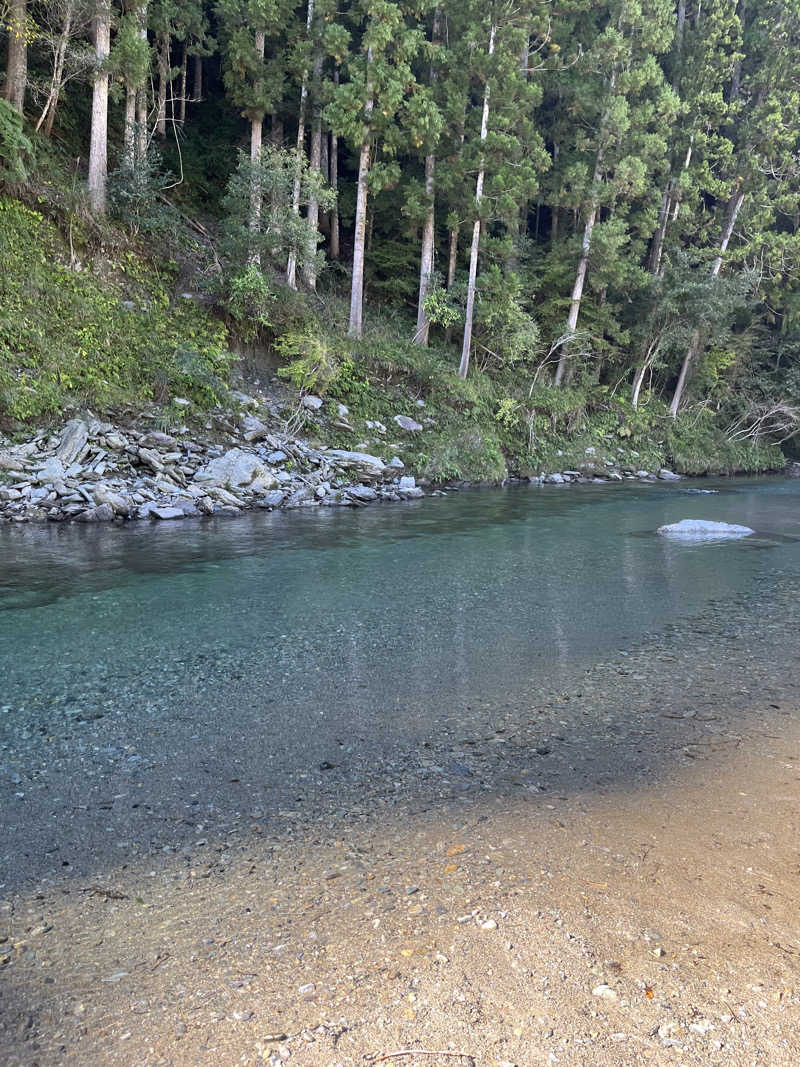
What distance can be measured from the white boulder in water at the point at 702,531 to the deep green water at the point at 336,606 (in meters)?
0.44

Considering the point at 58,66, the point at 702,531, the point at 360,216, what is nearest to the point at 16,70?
the point at 58,66

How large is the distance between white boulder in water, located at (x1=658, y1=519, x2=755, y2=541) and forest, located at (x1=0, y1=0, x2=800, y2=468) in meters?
9.90

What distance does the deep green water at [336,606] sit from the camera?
4.64 metres

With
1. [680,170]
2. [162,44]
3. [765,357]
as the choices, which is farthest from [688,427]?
[162,44]

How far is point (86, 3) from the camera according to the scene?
49.6ft

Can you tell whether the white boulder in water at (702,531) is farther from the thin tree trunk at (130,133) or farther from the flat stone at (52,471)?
the thin tree trunk at (130,133)

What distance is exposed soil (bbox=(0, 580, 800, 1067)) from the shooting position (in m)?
1.84

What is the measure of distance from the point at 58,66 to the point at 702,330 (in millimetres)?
23604

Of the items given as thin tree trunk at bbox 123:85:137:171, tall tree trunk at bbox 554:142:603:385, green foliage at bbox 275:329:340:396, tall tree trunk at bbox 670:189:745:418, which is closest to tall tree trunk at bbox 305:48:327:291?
green foliage at bbox 275:329:340:396

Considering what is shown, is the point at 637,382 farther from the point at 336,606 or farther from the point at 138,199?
the point at 336,606

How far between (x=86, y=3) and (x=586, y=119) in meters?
17.6

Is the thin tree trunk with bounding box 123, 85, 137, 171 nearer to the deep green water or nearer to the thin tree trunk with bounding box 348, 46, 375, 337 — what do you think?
the thin tree trunk with bounding box 348, 46, 375, 337

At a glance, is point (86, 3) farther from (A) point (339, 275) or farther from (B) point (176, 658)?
(B) point (176, 658)

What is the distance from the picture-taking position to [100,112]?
16000 millimetres
